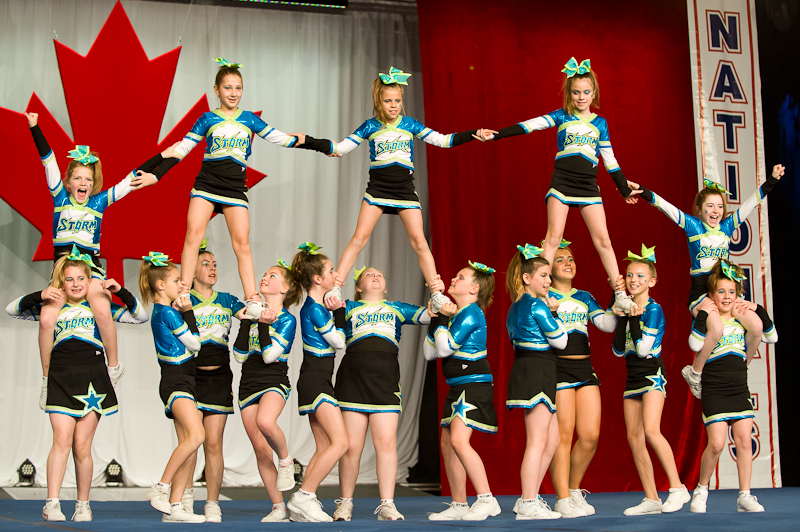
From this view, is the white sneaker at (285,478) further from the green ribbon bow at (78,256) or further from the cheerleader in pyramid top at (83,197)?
the green ribbon bow at (78,256)

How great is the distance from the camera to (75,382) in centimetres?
441

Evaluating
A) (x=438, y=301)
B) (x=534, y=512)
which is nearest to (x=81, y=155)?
Answer: (x=438, y=301)

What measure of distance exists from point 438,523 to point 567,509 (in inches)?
34.3

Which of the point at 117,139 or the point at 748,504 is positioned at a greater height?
the point at 117,139

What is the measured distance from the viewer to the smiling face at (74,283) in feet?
14.8

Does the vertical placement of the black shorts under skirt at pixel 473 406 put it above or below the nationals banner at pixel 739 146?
below

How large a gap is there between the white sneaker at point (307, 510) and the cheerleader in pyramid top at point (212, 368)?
20.1 inches

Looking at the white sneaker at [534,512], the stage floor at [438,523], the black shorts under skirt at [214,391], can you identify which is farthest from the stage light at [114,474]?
the white sneaker at [534,512]

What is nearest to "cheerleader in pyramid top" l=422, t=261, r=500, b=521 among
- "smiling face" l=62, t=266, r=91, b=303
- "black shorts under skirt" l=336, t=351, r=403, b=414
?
"black shorts under skirt" l=336, t=351, r=403, b=414

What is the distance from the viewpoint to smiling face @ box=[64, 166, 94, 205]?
4949 mm

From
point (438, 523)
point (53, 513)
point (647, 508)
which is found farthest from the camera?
point (647, 508)

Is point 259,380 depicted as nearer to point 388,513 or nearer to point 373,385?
point 373,385

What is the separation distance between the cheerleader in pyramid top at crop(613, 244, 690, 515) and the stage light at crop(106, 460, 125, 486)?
4298 mm

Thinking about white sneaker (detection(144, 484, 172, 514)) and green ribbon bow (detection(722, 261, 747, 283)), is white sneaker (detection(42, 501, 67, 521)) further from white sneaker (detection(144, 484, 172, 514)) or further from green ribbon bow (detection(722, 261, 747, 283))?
green ribbon bow (detection(722, 261, 747, 283))
